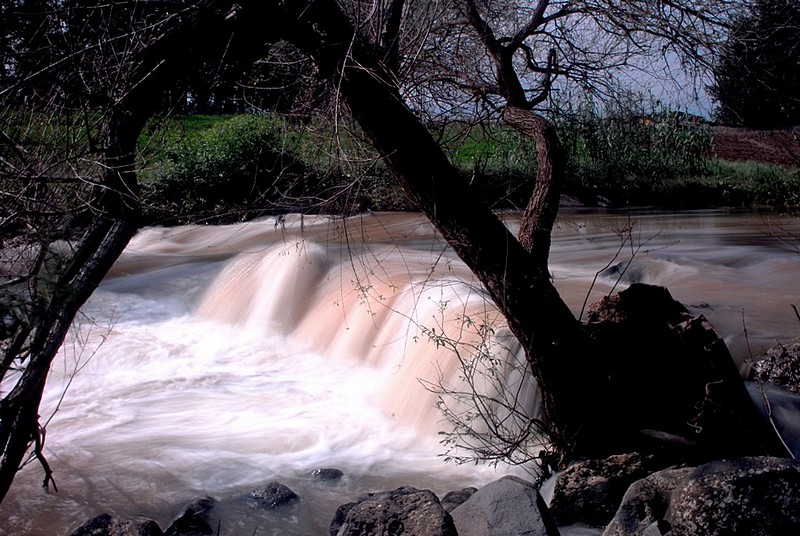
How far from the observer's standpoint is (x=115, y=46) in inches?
171

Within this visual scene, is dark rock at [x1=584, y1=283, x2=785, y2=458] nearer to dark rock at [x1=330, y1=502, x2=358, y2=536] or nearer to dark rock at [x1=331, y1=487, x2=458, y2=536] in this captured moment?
dark rock at [x1=330, y1=502, x2=358, y2=536]

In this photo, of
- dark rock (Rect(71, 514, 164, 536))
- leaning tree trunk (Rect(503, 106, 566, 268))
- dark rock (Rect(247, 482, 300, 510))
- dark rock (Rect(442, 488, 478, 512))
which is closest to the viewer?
dark rock (Rect(71, 514, 164, 536))

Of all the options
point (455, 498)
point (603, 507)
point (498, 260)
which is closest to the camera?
point (603, 507)

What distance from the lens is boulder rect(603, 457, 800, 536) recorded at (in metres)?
3.59

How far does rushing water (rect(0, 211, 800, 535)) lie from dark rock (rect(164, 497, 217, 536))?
0.41ft

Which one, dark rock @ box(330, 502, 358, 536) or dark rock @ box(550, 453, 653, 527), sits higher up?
dark rock @ box(550, 453, 653, 527)

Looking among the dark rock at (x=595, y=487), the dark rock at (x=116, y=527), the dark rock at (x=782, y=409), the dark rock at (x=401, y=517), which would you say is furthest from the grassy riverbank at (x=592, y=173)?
the dark rock at (x=401, y=517)

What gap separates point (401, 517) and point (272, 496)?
1777mm

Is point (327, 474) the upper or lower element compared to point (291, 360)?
lower

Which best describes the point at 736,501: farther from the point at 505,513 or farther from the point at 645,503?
the point at 505,513

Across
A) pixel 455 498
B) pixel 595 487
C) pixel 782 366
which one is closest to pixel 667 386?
pixel 595 487

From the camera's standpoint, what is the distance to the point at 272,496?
550 centimetres

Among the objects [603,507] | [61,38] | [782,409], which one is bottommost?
[603,507]

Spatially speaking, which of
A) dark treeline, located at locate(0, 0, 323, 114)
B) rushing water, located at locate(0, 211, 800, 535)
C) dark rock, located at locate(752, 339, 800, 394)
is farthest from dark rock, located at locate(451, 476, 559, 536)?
dark treeline, located at locate(0, 0, 323, 114)
